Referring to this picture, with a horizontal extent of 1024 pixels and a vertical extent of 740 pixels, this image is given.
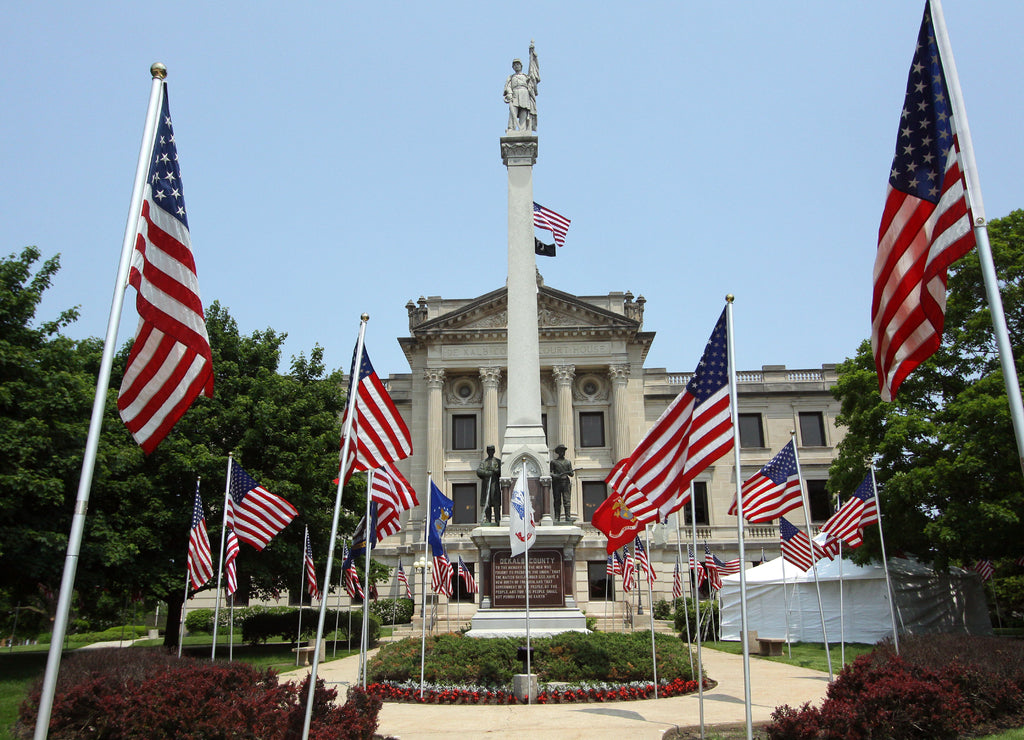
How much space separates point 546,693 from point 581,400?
1495 inches

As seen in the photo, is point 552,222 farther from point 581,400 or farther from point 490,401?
point 581,400

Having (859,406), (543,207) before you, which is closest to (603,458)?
(859,406)

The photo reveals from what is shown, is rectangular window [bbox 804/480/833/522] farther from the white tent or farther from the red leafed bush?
the red leafed bush

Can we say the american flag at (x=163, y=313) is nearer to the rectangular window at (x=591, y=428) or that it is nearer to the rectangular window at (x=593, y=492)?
the rectangular window at (x=593, y=492)

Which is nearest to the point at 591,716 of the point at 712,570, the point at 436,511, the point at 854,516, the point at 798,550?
the point at 436,511

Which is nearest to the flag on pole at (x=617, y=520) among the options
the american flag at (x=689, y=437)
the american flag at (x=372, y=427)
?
the american flag at (x=689, y=437)

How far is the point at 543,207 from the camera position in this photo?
966 inches

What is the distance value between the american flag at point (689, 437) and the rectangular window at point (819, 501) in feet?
139

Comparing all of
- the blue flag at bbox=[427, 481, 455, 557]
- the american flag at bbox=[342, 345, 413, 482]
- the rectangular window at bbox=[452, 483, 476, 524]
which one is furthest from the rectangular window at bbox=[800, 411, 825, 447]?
the american flag at bbox=[342, 345, 413, 482]

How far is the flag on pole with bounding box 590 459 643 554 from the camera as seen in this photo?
12789mm

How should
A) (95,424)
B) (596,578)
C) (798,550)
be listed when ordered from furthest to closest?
(596,578), (798,550), (95,424)

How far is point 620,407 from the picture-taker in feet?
161

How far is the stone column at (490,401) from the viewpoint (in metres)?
48.2

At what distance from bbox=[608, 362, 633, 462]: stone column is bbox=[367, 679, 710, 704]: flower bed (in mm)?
34227
